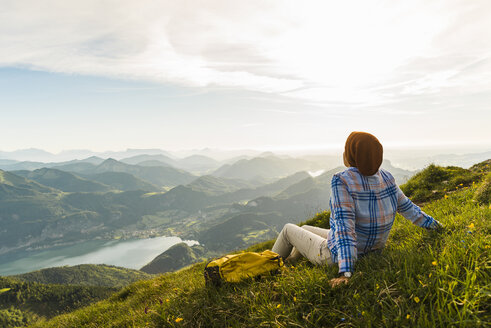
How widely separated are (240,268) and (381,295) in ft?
7.46

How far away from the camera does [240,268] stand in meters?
4.12

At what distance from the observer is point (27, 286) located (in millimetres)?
102125

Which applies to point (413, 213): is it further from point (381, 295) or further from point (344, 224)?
point (381, 295)

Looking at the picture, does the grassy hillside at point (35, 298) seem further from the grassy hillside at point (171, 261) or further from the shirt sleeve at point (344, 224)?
the shirt sleeve at point (344, 224)

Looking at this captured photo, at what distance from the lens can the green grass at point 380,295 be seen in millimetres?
2107

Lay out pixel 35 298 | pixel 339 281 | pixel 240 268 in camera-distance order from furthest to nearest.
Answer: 1. pixel 35 298
2. pixel 240 268
3. pixel 339 281

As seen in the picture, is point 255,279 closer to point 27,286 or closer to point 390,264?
point 390,264

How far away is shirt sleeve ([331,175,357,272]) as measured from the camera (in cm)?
304

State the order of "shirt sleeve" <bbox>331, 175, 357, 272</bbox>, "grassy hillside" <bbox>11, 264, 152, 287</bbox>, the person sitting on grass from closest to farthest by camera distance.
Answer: "shirt sleeve" <bbox>331, 175, 357, 272</bbox> < the person sitting on grass < "grassy hillside" <bbox>11, 264, 152, 287</bbox>

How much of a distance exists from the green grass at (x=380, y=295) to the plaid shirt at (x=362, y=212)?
0.87 feet

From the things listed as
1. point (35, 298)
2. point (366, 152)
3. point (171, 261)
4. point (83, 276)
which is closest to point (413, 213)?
point (366, 152)

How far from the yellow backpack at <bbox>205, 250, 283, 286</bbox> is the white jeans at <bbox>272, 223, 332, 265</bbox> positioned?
59 cm

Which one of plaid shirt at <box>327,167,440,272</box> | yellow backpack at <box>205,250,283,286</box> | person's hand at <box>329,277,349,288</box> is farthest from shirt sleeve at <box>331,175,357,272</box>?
yellow backpack at <box>205,250,283,286</box>

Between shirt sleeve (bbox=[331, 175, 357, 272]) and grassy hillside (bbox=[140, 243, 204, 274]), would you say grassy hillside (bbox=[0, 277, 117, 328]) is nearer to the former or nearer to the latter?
grassy hillside (bbox=[140, 243, 204, 274])
